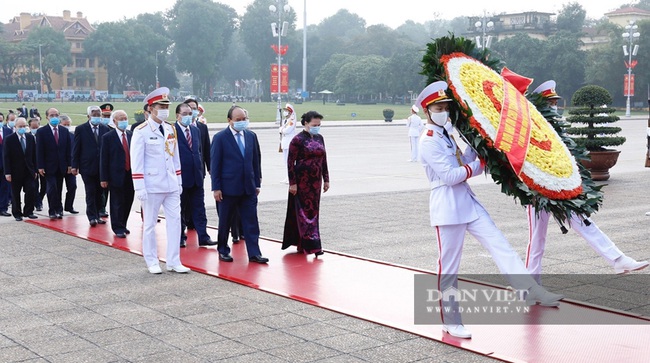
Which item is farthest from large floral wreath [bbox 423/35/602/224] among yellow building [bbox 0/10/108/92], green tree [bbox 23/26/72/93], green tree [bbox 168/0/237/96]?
green tree [bbox 168/0/237/96]

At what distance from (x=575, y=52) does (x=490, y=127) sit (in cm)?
7481

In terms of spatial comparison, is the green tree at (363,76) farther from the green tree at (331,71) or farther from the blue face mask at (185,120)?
the blue face mask at (185,120)

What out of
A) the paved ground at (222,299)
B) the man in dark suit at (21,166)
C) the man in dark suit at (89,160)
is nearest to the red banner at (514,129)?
the paved ground at (222,299)

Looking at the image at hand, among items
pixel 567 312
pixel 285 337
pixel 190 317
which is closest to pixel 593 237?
pixel 567 312

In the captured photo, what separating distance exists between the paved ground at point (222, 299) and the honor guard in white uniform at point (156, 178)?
0.89 feet

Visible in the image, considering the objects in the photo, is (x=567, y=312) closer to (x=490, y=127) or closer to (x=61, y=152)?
(x=490, y=127)

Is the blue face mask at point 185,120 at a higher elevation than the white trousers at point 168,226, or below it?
higher

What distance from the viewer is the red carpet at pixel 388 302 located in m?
5.37

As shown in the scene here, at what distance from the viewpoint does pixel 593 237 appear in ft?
21.1

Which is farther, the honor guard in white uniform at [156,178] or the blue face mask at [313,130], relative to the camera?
the blue face mask at [313,130]

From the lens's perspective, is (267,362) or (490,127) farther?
(490,127)

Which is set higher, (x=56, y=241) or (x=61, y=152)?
(x=61, y=152)

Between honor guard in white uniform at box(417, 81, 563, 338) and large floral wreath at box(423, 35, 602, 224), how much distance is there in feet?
0.54

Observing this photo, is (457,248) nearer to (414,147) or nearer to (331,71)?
(414,147)
